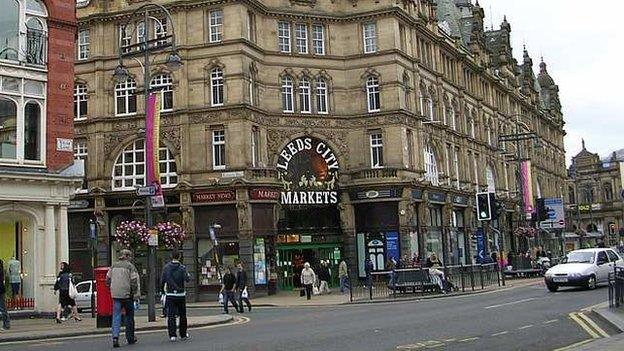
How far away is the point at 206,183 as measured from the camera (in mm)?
41219

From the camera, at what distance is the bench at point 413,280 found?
31.8 meters

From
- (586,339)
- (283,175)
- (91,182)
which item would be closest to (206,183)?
(283,175)

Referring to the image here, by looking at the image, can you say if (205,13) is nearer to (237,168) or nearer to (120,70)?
(237,168)

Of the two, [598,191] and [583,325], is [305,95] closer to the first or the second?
[583,325]

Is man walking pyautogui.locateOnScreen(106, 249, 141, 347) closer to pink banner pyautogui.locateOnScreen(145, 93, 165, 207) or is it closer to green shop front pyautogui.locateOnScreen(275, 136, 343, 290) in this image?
pink banner pyautogui.locateOnScreen(145, 93, 165, 207)

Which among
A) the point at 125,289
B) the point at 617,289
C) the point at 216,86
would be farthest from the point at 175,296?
the point at 216,86

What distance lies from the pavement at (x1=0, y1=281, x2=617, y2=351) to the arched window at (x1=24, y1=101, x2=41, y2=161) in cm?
905

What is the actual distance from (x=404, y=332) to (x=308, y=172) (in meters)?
29.0

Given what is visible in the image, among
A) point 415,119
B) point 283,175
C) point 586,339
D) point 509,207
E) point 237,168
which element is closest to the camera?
point 586,339

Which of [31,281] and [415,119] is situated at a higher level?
[415,119]

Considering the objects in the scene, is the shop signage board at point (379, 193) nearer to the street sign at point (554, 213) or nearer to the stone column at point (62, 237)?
the street sign at point (554, 213)

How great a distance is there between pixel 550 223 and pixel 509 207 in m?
8.91

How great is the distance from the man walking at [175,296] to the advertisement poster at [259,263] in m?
23.8

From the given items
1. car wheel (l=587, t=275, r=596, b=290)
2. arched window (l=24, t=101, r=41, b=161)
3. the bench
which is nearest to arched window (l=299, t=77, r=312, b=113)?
the bench
